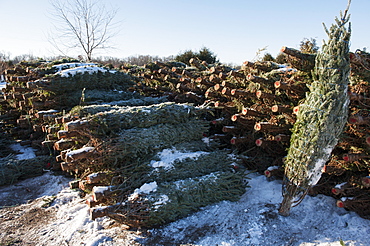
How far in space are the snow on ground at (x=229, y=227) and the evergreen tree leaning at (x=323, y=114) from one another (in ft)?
1.62

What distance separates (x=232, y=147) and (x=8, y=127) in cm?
709

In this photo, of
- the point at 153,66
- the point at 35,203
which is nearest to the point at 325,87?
the point at 35,203

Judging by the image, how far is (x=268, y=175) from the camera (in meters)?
4.74

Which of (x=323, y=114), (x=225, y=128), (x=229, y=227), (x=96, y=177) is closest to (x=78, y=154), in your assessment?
(x=96, y=177)

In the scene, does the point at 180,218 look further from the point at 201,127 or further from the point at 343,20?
the point at 343,20

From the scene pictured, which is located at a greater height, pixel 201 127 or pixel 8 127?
pixel 201 127

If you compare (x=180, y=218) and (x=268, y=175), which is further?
(x=268, y=175)

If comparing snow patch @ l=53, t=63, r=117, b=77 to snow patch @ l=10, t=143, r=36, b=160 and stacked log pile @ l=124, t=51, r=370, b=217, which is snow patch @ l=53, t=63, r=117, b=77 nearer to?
snow patch @ l=10, t=143, r=36, b=160

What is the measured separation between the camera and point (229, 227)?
3.74 m

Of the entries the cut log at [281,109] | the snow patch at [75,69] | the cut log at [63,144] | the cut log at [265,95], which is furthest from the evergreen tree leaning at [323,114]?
the snow patch at [75,69]

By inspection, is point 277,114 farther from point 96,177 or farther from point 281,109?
point 96,177

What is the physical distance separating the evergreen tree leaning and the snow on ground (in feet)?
1.62

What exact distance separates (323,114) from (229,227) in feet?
6.57

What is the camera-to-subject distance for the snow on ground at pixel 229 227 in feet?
11.4
